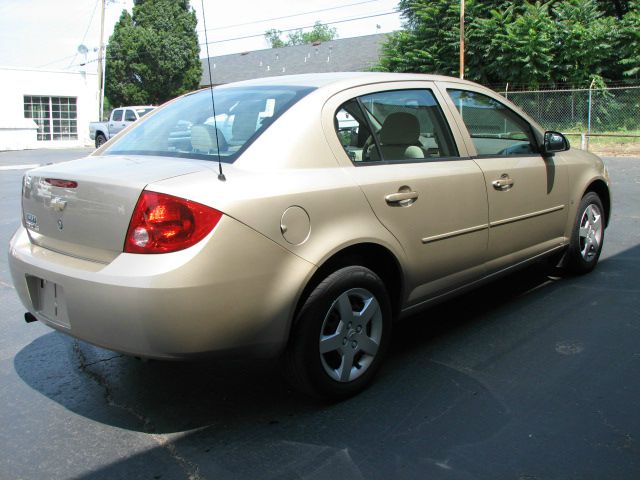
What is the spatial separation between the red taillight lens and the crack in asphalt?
901 millimetres

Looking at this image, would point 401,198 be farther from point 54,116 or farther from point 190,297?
point 54,116

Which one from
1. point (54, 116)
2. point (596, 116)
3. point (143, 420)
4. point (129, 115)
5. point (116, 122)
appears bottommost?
point (143, 420)

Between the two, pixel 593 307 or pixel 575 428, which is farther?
pixel 593 307

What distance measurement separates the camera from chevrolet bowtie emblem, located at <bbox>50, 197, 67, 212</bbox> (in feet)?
10.0

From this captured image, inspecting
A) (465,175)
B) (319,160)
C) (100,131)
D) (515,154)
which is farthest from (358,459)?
(100,131)

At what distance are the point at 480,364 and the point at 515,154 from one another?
1632mm

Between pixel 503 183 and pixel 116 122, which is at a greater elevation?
pixel 116 122

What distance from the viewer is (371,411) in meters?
3.21

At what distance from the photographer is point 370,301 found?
3363 mm

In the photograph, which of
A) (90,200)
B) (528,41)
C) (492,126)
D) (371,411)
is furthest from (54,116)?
(371,411)

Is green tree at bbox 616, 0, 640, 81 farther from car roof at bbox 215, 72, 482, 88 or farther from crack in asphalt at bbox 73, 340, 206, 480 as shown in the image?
crack in asphalt at bbox 73, 340, 206, 480

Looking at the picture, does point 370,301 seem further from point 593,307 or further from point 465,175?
point 593,307

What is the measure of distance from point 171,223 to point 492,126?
307cm

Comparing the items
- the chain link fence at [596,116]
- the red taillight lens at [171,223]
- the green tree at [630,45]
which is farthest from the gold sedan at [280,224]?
the green tree at [630,45]
